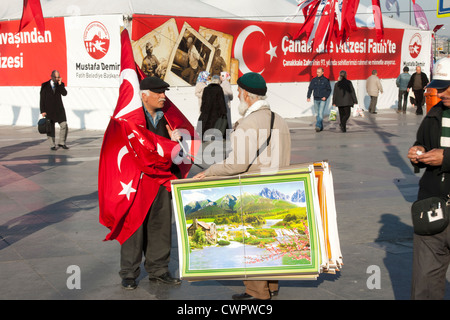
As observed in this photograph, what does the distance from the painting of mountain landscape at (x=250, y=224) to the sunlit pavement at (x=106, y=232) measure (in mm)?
605

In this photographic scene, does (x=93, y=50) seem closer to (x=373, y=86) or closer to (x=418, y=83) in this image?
(x=373, y=86)

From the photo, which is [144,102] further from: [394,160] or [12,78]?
[12,78]

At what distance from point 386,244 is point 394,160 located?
6191 mm

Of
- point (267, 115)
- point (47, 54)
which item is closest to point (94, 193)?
point (267, 115)

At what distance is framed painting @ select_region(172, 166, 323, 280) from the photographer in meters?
4.47

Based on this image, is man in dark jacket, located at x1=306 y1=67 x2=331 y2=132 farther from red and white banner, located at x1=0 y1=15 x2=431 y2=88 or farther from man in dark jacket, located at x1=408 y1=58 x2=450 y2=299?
man in dark jacket, located at x1=408 y1=58 x2=450 y2=299

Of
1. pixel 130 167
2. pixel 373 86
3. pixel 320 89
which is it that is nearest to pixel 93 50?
pixel 320 89

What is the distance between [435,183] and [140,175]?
8.25 feet

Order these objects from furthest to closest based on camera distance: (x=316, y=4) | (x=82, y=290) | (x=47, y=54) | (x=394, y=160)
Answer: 1. (x=316, y=4)
2. (x=47, y=54)
3. (x=394, y=160)
4. (x=82, y=290)

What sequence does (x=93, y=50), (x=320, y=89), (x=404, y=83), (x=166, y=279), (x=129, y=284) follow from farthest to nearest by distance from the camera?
(x=404, y=83) < (x=93, y=50) < (x=320, y=89) < (x=166, y=279) < (x=129, y=284)

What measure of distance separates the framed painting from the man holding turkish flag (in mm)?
775

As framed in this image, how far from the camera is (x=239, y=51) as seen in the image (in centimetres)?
2052

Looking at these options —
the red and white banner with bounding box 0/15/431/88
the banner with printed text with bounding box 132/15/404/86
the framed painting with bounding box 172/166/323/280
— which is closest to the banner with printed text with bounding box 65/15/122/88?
the red and white banner with bounding box 0/15/431/88
